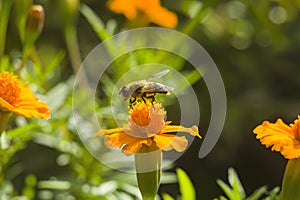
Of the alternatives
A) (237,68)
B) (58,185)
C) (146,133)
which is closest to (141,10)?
(58,185)

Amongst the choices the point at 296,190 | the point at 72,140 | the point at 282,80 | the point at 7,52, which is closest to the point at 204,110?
the point at 282,80

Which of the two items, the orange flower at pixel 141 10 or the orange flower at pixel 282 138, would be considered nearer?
the orange flower at pixel 282 138

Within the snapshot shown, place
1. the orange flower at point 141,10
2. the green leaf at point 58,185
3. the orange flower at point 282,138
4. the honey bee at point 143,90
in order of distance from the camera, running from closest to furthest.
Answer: the orange flower at point 282,138, the honey bee at point 143,90, the green leaf at point 58,185, the orange flower at point 141,10

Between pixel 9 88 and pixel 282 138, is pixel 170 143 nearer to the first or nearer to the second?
pixel 282 138

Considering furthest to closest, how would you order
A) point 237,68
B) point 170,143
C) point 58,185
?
point 237,68 → point 58,185 → point 170,143

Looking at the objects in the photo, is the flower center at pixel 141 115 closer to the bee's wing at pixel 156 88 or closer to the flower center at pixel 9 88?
the bee's wing at pixel 156 88

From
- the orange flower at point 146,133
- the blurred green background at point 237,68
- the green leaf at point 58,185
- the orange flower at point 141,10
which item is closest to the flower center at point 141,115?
the orange flower at point 146,133
